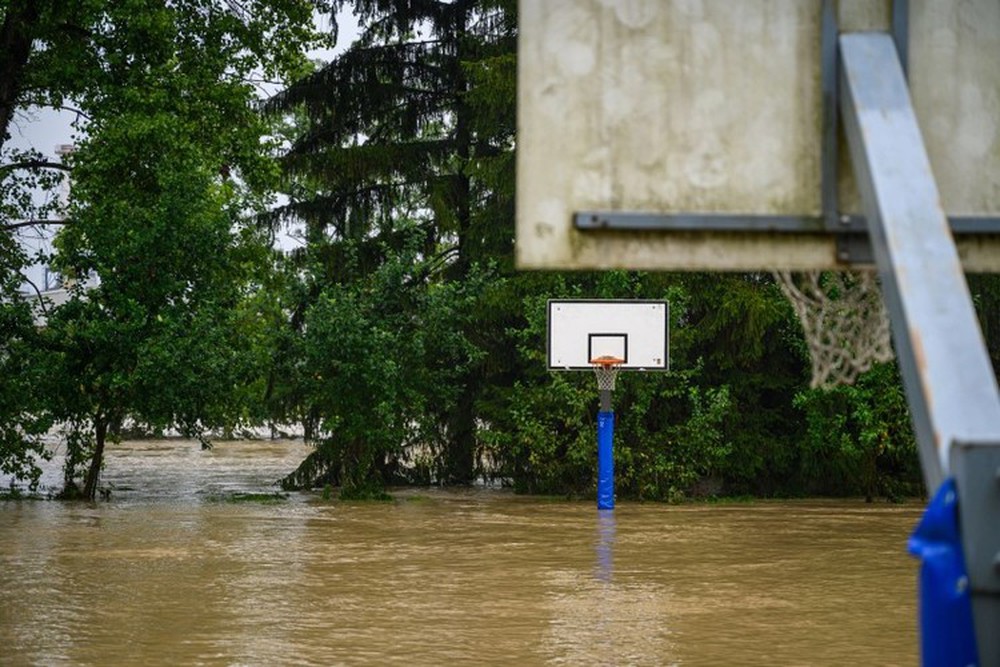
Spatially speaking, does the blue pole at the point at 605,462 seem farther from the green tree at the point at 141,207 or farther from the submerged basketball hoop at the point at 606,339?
the green tree at the point at 141,207

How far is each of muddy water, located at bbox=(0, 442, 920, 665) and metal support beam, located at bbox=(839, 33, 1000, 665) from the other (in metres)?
6.35

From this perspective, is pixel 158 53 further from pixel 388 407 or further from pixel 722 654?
pixel 722 654

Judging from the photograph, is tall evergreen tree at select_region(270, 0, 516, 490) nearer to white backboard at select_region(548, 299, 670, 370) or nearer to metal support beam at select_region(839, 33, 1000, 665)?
white backboard at select_region(548, 299, 670, 370)

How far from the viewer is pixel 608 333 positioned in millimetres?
25547

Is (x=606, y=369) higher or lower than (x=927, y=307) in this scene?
higher

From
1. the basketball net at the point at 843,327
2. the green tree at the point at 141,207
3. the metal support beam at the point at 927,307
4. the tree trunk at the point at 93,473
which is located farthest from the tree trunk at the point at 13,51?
the metal support beam at the point at 927,307

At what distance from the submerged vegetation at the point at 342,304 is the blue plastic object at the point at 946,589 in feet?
69.3

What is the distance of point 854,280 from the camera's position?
19.9 feet

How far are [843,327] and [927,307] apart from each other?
4.16ft

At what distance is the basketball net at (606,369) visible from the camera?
25328 millimetres

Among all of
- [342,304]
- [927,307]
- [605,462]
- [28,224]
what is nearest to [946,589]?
[927,307]

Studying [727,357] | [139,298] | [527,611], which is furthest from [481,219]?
[527,611]

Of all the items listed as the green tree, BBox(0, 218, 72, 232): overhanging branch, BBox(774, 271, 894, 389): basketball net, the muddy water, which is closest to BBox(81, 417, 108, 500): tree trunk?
the green tree

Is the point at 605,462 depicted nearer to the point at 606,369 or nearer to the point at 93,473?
the point at 606,369
